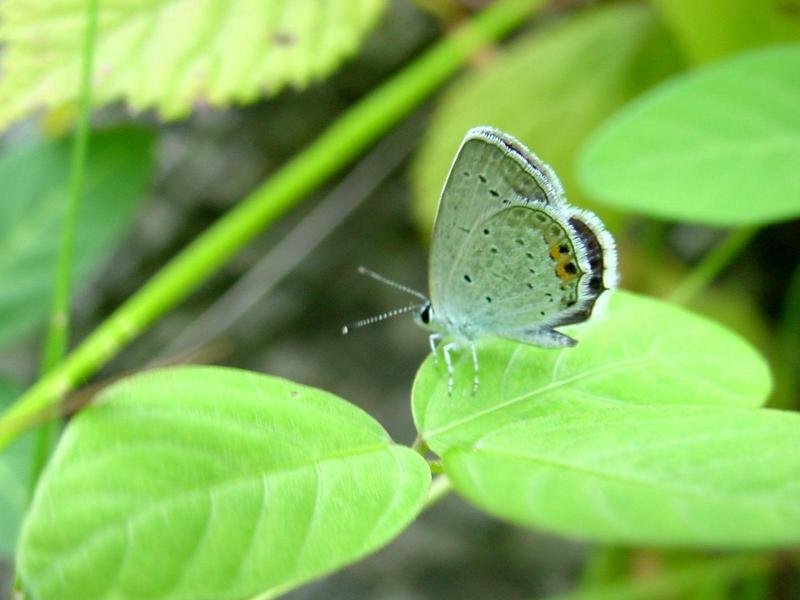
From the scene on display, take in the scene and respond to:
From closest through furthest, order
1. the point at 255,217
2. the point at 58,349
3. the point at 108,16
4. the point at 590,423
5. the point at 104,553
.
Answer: the point at 104,553, the point at 590,423, the point at 58,349, the point at 255,217, the point at 108,16

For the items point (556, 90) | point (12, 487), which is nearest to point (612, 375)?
point (12, 487)

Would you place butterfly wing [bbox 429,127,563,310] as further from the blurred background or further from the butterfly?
the blurred background

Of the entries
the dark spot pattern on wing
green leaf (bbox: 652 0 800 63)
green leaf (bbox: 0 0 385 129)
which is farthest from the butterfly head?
green leaf (bbox: 652 0 800 63)

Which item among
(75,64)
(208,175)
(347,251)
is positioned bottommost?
(347,251)

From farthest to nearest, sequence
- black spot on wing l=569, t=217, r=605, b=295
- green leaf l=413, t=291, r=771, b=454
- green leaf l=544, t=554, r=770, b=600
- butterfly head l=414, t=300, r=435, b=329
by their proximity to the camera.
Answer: green leaf l=544, t=554, r=770, b=600, butterfly head l=414, t=300, r=435, b=329, black spot on wing l=569, t=217, r=605, b=295, green leaf l=413, t=291, r=771, b=454

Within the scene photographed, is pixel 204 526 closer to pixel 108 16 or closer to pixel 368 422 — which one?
pixel 368 422

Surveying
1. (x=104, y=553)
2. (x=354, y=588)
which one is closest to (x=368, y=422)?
(x=104, y=553)

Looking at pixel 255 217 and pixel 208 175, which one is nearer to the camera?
pixel 255 217
